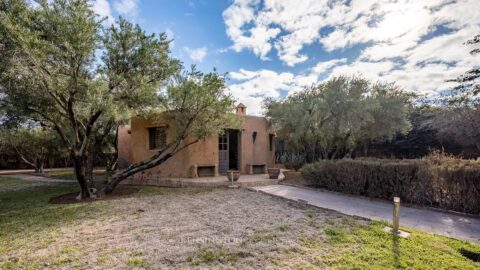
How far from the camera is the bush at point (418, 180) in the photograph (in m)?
6.76

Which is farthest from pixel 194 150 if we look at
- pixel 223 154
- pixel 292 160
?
pixel 292 160

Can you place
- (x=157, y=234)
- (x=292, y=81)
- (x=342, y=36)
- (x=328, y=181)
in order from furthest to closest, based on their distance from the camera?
(x=292, y=81)
(x=342, y=36)
(x=328, y=181)
(x=157, y=234)

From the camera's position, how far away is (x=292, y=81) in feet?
55.1

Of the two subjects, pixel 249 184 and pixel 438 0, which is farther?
pixel 249 184

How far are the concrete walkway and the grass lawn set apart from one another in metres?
0.66

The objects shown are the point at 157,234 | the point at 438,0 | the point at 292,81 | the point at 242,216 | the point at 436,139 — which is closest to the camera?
the point at 157,234

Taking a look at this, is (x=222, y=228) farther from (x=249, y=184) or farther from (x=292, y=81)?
(x=292, y=81)

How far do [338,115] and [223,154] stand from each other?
21.5 feet

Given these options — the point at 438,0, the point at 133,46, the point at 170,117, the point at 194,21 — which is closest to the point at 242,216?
the point at 170,117

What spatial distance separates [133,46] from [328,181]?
8839mm

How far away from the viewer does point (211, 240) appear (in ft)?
15.9

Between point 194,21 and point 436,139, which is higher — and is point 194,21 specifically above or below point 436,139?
above

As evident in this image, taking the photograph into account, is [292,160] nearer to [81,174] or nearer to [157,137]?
[157,137]

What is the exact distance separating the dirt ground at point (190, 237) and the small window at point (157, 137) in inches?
234
